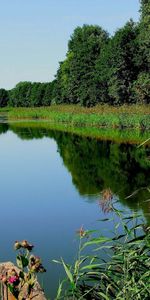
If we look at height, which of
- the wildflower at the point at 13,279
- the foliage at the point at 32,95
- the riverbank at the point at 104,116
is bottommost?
the riverbank at the point at 104,116

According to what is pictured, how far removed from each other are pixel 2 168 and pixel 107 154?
589cm

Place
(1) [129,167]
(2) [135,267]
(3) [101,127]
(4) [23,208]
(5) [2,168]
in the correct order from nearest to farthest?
(2) [135,267], (4) [23,208], (1) [129,167], (5) [2,168], (3) [101,127]

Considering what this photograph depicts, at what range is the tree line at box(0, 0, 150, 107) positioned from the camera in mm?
47281

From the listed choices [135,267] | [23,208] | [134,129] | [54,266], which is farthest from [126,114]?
[135,267]

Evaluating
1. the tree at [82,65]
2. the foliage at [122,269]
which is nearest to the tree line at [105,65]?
the tree at [82,65]

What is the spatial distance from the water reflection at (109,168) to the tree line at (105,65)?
4936 mm

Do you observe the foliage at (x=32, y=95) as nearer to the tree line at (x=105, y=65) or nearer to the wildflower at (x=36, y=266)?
the tree line at (x=105, y=65)

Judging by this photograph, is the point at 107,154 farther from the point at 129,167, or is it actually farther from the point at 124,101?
the point at 124,101

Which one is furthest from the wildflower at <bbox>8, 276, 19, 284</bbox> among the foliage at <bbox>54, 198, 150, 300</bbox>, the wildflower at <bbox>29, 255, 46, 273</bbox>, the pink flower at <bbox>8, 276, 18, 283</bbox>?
the foliage at <bbox>54, 198, 150, 300</bbox>

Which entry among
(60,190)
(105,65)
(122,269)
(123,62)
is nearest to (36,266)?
(122,269)

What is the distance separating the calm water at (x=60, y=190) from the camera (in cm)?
1075

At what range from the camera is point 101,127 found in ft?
149

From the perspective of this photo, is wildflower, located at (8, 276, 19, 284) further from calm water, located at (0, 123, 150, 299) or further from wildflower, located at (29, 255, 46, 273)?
calm water, located at (0, 123, 150, 299)

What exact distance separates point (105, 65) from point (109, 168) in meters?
32.1
